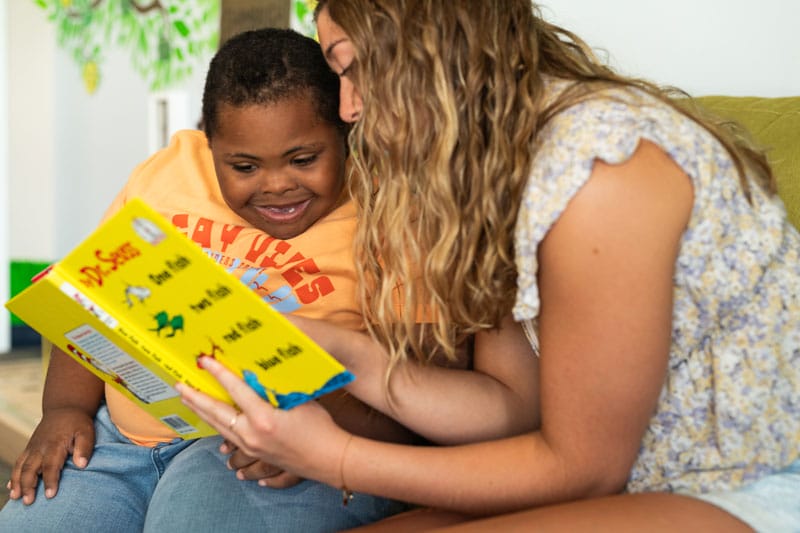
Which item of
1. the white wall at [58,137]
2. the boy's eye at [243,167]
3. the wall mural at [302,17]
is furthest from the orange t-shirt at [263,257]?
the white wall at [58,137]

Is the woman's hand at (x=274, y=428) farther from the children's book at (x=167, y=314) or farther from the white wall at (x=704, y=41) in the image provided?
the white wall at (x=704, y=41)

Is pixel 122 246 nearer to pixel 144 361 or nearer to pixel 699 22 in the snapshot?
pixel 144 361

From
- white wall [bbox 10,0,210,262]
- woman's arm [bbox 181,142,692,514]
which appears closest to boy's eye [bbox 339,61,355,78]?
woman's arm [bbox 181,142,692,514]

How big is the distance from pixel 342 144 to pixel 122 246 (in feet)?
1.71

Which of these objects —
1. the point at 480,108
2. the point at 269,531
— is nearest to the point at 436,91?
the point at 480,108

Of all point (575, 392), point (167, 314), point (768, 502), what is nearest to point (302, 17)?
point (167, 314)

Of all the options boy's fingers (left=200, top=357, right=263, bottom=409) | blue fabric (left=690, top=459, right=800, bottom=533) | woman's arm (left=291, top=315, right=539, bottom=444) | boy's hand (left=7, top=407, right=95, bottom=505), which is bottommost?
boy's hand (left=7, top=407, right=95, bottom=505)

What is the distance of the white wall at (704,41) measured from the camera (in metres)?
1.55

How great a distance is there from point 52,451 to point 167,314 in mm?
510

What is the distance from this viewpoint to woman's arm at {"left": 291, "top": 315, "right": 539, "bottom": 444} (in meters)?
1.23

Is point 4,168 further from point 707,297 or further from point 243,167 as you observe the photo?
point 707,297

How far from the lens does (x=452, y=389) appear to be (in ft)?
4.07

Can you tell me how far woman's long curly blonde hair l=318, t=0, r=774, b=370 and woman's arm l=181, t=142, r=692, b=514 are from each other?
11cm

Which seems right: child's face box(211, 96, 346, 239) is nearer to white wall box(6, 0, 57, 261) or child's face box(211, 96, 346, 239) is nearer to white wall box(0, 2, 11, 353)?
white wall box(0, 2, 11, 353)
